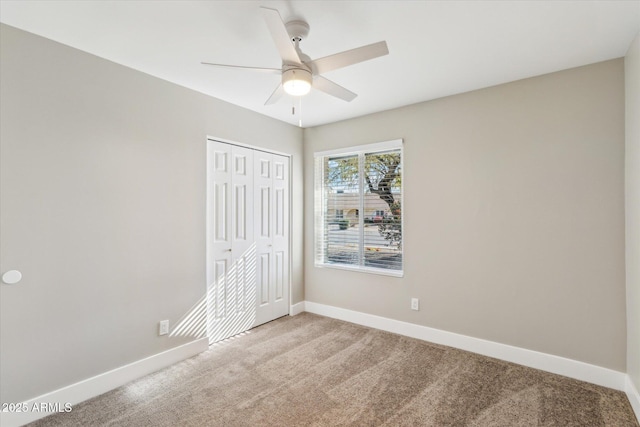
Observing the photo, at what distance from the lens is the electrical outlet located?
2.73 metres

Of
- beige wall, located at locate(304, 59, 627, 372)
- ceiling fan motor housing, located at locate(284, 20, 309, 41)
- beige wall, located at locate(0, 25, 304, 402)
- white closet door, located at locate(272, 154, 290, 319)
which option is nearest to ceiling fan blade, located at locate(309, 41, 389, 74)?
ceiling fan motor housing, located at locate(284, 20, 309, 41)

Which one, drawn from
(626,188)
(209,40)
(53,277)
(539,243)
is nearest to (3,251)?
(53,277)

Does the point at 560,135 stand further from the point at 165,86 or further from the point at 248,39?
the point at 165,86

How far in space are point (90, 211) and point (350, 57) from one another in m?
2.10

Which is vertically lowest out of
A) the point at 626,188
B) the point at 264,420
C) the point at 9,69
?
the point at 264,420

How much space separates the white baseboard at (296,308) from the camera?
4.10 m

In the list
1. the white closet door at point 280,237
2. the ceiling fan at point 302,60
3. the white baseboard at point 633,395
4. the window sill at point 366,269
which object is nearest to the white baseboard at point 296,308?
the white closet door at point 280,237

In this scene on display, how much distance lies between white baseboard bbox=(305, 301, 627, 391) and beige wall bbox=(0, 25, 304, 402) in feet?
6.16

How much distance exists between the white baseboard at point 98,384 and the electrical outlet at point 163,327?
0.17 metres

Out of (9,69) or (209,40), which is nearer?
(9,69)

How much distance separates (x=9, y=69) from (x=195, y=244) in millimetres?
1744

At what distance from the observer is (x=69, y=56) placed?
222cm

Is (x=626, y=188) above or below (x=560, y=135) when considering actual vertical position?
below

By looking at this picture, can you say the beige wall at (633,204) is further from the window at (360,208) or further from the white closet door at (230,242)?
the white closet door at (230,242)
